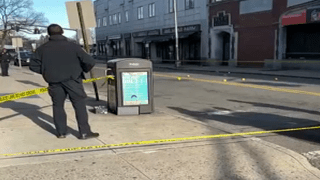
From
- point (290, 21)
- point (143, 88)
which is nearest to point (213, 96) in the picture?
point (143, 88)

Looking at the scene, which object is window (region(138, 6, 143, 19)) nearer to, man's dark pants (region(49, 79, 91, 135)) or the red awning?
the red awning

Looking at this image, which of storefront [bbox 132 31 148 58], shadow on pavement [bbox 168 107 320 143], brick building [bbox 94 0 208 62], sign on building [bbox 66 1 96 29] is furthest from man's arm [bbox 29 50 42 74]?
storefront [bbox 132 31 148 58]

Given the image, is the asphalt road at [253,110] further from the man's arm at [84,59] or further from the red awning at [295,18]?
the red awning at [295,18]

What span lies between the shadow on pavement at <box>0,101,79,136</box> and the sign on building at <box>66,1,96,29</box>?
2.48 metres

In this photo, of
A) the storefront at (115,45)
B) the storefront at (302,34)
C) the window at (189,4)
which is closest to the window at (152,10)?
the window at (189,4)

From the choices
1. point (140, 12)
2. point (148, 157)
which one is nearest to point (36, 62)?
point (148, 157)

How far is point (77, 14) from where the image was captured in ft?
28.5

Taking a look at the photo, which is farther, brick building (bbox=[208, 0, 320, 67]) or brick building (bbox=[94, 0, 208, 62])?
brick building (bbox=[94, 0, 208, 62])

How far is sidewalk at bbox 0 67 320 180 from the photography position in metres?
3.81

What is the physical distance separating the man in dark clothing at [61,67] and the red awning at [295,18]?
2028cm

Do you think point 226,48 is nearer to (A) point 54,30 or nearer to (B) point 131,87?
(B) point 131,87

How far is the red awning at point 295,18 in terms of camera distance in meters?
21.6

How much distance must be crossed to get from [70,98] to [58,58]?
→ 667 millimetres

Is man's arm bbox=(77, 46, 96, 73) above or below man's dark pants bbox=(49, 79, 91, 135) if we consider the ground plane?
above
